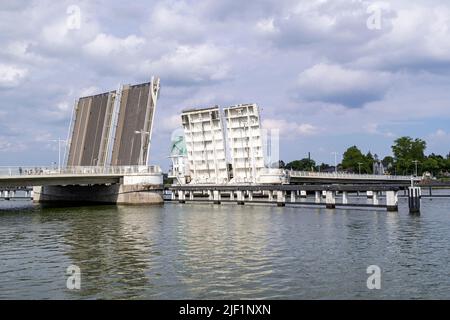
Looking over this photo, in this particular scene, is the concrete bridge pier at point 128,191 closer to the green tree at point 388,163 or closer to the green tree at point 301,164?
the green tree at point 301,164

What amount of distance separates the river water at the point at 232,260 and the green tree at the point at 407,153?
12001cm

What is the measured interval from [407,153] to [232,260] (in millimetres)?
142647

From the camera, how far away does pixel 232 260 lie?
1889 centimetres

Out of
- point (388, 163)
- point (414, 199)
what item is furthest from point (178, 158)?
point (388, 163)

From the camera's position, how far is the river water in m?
14.1

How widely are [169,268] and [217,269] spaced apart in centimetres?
166

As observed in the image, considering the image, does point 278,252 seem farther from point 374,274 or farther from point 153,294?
point 153,294

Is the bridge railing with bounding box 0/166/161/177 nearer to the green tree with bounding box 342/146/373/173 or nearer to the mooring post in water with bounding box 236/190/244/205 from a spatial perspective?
the mooring post in water with bounding box 236/190/244/205

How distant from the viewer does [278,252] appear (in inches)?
813

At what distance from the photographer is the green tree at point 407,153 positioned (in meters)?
146

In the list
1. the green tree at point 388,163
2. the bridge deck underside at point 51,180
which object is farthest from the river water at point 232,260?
the green tree at point 388,163

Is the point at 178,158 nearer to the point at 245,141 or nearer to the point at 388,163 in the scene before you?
the point at 245,141

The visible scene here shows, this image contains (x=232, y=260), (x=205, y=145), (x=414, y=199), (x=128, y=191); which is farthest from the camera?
(x=205, y=145)
